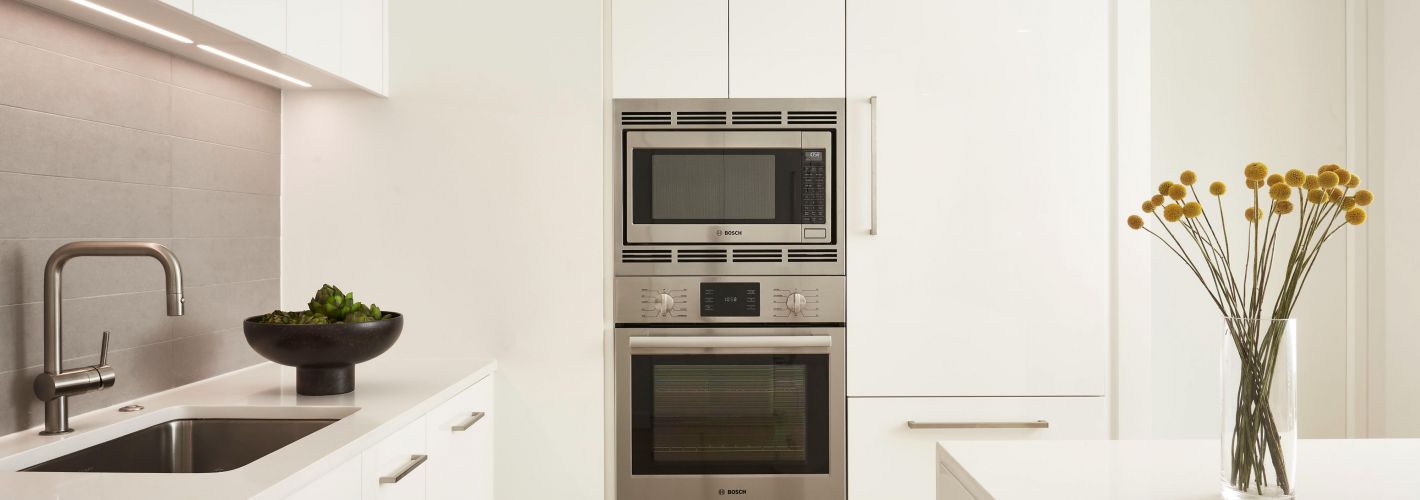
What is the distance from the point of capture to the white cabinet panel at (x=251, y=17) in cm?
145

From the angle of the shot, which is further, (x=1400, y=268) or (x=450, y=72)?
(x=1400, y=268)

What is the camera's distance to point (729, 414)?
7.61 ft

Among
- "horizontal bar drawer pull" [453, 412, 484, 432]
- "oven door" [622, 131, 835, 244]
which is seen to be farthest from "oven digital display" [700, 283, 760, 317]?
"horizontal bar drawer pull" [453, 412, 484, 432]

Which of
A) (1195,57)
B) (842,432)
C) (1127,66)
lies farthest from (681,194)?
(1195,57)

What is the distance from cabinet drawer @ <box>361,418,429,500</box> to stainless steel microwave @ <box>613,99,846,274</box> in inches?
33.4

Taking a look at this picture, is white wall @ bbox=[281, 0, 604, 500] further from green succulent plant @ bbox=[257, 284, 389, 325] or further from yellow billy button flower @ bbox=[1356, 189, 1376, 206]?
yellow billy button flower @ bbox=[1356, 189, 1376, 206]

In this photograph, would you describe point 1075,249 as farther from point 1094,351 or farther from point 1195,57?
point 1195,57

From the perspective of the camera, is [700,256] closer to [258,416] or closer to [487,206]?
[487,206]

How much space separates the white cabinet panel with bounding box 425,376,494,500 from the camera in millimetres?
1776

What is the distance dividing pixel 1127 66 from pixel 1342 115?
3.11 ft

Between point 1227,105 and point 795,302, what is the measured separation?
1.63 meters

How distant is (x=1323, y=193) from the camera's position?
3.10 feet

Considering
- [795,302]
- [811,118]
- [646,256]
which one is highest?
[811,118]

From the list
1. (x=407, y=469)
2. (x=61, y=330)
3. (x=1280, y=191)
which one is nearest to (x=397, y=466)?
(x=407, y=469)
